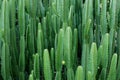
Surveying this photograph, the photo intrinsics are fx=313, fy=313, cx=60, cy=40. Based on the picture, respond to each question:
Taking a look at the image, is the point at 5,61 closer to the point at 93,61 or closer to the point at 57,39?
the point at 57,39

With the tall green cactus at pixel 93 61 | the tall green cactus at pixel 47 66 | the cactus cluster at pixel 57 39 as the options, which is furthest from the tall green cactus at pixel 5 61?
the tall green cactus at pixel 93 61

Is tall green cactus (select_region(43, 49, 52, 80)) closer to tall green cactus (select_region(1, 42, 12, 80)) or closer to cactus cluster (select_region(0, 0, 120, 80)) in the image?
cactus cluster (select_region(0, 0, 120, 80))

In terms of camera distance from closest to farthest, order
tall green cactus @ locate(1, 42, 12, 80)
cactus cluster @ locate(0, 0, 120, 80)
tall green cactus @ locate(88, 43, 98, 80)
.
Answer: tall green cactus @ locate(88, 43, 98, 80)
cactus cluster @ locate(0, 0, 120, 80)
tall green cactus @ locate(1, 42, 12, 80)

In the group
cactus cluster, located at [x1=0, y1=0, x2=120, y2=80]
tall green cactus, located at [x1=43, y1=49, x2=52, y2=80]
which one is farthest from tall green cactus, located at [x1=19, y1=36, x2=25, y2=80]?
tall green cactus, located at [x1=43, y1=49, x2=52, y2=80]

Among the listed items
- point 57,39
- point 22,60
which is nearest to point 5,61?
point 22,60

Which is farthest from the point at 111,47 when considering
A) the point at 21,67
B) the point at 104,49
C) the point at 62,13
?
the point at 21,67

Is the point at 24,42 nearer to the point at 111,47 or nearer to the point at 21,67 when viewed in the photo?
the point at 21,67

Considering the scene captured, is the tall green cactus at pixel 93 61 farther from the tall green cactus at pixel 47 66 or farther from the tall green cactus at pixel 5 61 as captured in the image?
the tall green cactus at pixel 5 61

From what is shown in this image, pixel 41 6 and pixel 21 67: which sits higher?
pixel 41 6
